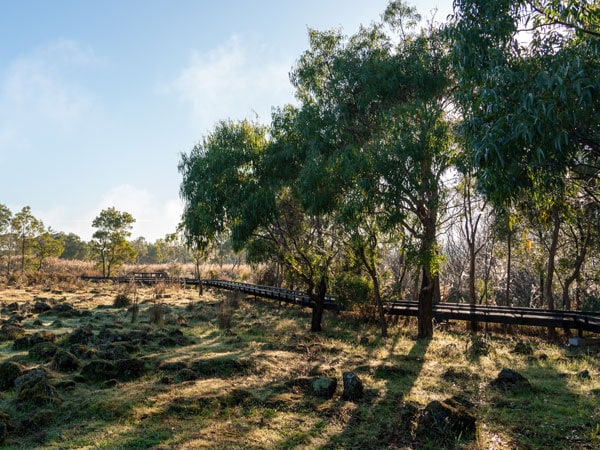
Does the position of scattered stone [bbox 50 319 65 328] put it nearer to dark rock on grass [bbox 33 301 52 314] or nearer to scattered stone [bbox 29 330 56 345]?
scattered stone [bbox 29 330 56 345]

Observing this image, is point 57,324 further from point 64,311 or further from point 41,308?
point 41,308

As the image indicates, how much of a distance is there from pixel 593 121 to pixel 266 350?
8.77m

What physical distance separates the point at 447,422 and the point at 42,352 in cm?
839

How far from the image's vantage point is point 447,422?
221 inches

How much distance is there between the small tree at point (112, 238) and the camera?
4212cm

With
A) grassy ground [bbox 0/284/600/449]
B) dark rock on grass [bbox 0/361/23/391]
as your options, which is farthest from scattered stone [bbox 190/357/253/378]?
dark rock on grass [bbox 0/361/23/391]

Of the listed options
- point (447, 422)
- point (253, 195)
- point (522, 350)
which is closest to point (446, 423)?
point (447, 422)

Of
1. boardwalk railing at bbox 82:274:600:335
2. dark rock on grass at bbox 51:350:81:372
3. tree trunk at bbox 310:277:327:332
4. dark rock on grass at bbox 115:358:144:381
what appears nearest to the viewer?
dark rock on grass at bbox 115:358:144:381

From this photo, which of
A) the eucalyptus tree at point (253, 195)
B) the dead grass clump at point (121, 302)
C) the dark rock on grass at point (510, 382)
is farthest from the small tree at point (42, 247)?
the dark rock on grass at point (510, 382)

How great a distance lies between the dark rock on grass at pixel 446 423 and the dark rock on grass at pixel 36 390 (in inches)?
217

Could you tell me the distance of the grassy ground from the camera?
18.1 ft

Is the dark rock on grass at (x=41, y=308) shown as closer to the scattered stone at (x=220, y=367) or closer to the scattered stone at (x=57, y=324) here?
the scattered stone at (x=57, y=324)

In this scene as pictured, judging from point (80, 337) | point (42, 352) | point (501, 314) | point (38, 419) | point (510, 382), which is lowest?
point (38, 419)

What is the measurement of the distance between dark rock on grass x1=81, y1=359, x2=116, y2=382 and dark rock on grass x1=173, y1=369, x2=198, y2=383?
1.19 metres
